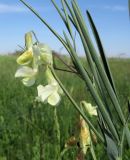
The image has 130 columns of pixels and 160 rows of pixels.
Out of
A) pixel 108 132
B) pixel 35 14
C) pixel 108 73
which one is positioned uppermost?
pixel 35 14

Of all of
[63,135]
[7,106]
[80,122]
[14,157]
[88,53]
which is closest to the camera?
[88,53]

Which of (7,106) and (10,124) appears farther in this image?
(7,106)

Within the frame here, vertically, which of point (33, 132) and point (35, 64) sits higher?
point (35, 64)

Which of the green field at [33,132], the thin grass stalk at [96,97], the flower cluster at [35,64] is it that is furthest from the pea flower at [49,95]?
the green field at [33,132]

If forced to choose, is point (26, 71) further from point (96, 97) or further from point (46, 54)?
point (96, 97)

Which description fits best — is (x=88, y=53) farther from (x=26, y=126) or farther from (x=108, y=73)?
(x=26, y=126)

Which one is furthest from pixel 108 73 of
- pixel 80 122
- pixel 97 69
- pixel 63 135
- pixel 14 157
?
pixel 63 135

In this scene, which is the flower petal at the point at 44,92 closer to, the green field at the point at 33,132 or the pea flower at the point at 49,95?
the pea flower at the point at 49,95

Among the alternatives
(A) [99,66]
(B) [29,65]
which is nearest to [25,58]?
(B) [29,65]
